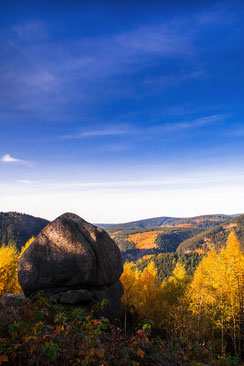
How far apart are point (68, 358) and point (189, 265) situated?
16419 cm

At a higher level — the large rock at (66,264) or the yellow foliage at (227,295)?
the large rock at (66,264)

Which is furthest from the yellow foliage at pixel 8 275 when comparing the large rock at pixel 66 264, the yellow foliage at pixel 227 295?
the yellow foliage at pixel 227 295

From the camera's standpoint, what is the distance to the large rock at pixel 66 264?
14.7 m

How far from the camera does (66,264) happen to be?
48.9 feet

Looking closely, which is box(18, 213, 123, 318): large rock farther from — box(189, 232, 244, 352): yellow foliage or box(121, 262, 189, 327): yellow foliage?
box(189, 232, 244, 352): yellow foliage

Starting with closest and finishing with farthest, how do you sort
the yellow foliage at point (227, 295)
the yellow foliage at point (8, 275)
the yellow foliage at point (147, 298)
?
the yellow foliage at point (227, 295), the yellow foliage at point (147, 298), the yellow foliage at point (8, 275)

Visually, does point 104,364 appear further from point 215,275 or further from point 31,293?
point 215,275

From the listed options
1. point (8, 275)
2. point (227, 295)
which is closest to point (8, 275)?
point (8, 275)

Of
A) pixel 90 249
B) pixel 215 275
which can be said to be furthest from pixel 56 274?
pixel 215 275

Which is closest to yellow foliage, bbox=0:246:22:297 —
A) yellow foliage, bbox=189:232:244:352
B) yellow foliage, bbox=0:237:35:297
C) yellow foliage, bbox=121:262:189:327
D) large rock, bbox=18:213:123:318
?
yellow foliage, bbox=0:237:35:297

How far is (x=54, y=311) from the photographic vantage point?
916 cm

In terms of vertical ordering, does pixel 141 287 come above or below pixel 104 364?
below

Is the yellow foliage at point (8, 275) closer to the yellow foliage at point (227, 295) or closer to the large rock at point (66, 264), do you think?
the large rock at point (66, 264)

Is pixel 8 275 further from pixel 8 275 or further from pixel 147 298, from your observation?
pixel 147 298
